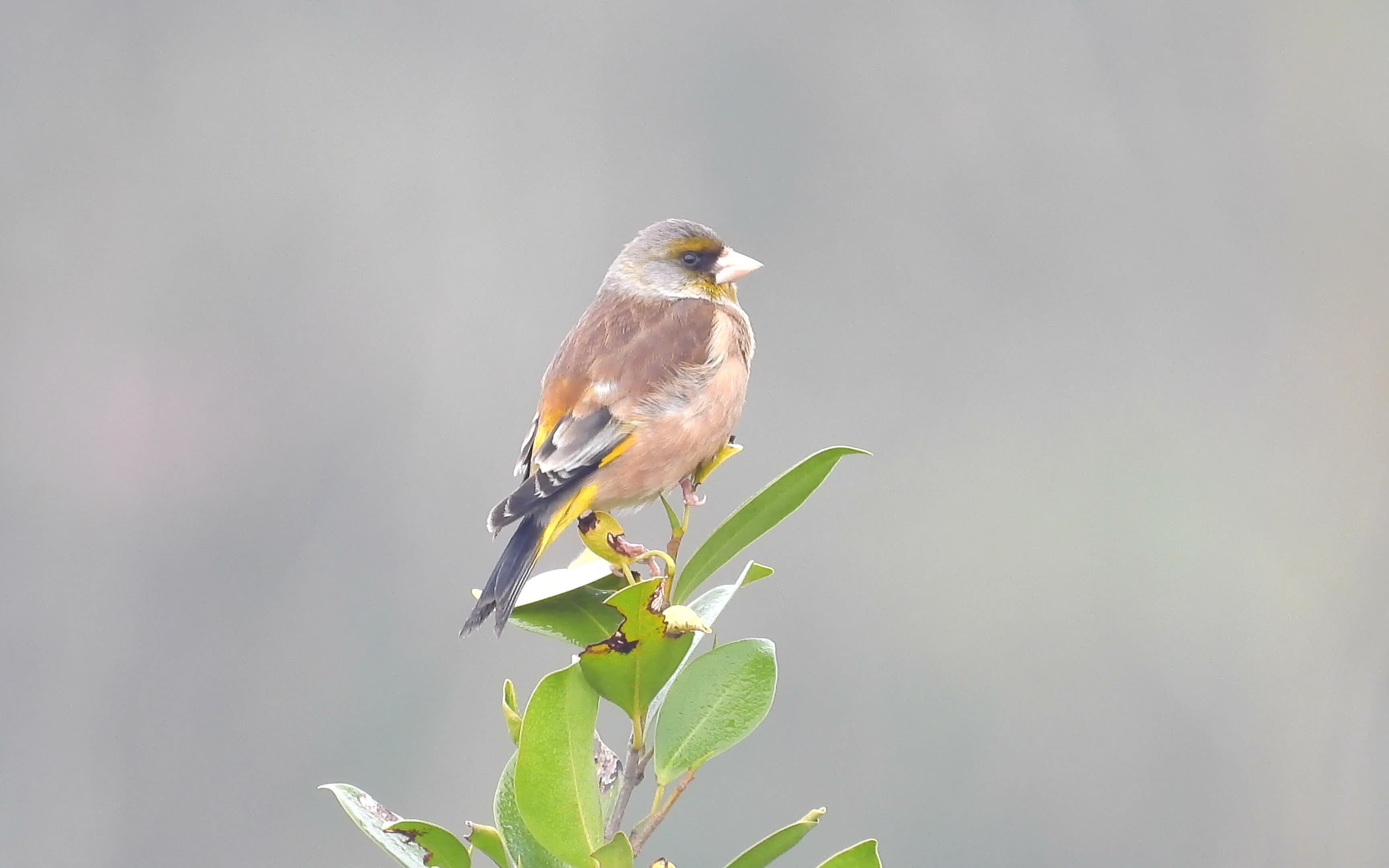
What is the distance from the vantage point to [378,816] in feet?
3.07

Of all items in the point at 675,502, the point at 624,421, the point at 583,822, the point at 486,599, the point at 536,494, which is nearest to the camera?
the point at 583,822

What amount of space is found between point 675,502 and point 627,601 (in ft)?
5.31

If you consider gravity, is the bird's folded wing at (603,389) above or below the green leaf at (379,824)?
above

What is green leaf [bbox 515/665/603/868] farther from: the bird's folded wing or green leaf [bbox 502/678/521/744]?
the bird's folded wing

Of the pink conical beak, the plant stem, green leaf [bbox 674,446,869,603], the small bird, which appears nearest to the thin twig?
the plant stem

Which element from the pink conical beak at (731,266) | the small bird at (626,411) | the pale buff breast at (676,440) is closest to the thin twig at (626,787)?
the small bird at (626,411)

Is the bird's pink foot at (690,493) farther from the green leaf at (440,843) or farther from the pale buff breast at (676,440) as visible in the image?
the green leaf at (440,843)

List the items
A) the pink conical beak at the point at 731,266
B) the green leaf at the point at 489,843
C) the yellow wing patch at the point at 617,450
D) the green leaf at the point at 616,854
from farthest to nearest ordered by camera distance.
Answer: the pink conical beak at the point at 731,266 → the yellow wing patch at the point at 617,450 → the green leaf at the point at 489,843 → the green leaf at the point at 616,854

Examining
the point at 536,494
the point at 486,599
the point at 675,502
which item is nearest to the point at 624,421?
the point at 536,494

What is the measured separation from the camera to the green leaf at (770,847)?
860 millimetres

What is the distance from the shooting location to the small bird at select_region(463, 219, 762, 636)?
1363mm

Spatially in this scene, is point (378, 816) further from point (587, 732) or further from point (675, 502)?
point (675, 502)

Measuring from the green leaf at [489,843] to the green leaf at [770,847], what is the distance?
162mm

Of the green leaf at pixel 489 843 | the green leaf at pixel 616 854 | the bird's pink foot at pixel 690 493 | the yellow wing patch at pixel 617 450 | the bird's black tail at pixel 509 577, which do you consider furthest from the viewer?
the yellow wing patch at pixel 617 450
